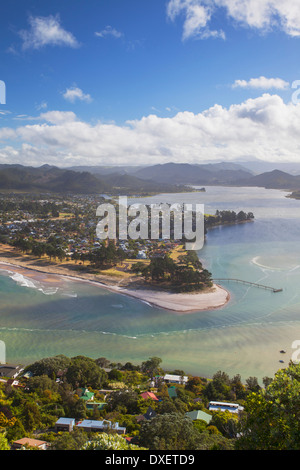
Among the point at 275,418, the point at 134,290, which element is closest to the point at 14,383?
the point at 275,418

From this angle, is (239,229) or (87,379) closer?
(87,379)

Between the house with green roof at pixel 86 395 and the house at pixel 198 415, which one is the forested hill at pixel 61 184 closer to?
the house with green roof at pixel 86 395

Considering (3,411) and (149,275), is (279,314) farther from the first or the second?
Result: (3,411)

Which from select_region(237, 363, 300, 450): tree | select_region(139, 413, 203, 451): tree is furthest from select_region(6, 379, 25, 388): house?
select_region(237, 363, 300, 450): tree

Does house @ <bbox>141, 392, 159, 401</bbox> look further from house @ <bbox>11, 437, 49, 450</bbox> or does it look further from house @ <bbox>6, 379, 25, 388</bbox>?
house @ <bbox>6, 379, 25, 388</bbox>
